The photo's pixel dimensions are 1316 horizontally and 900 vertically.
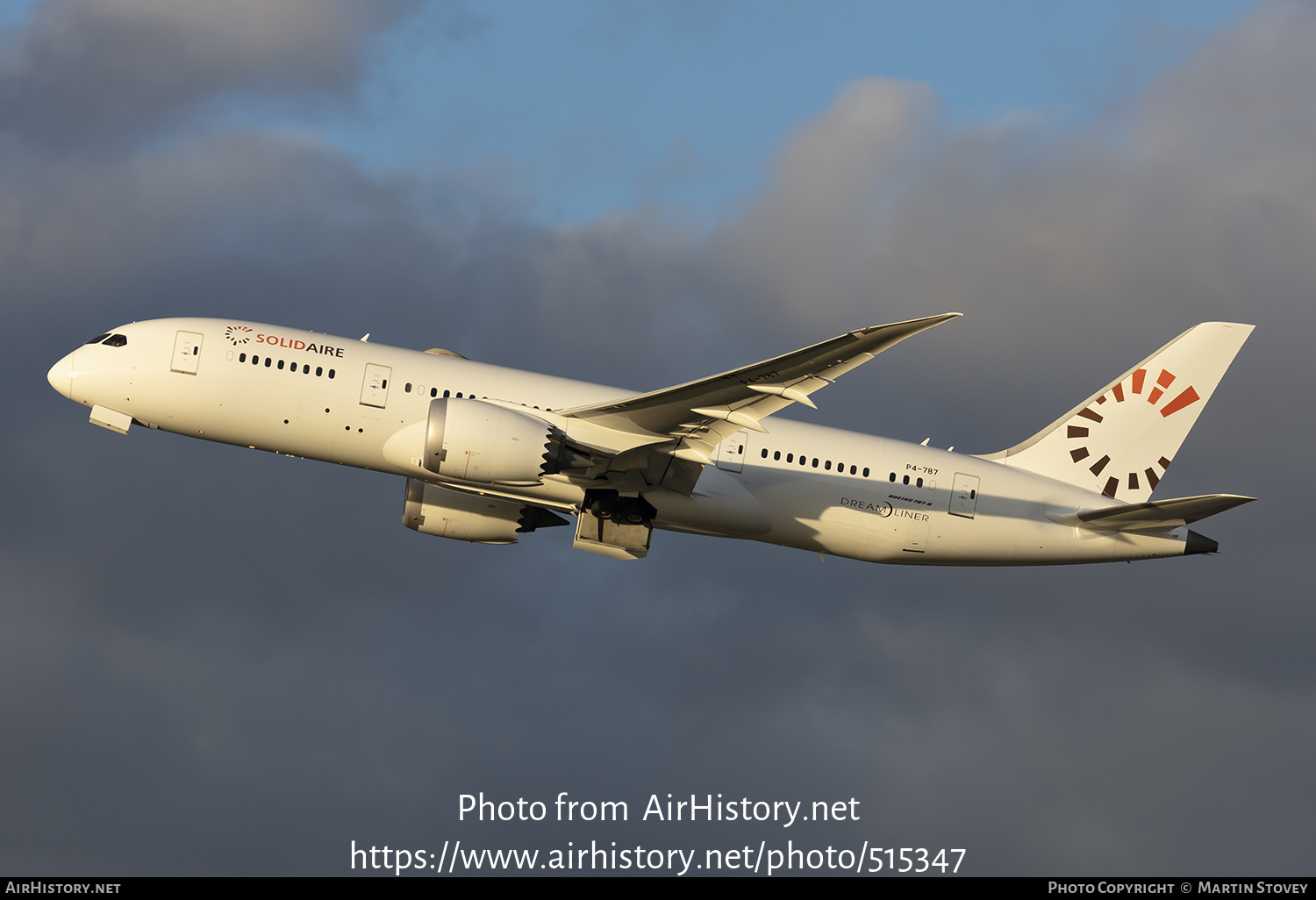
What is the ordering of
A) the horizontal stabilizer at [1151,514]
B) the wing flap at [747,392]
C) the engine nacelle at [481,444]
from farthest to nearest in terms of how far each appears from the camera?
the horizontal stabilizer at [1151,514] → the engine nacelle at [481,444] → the wing flap at [747,392]

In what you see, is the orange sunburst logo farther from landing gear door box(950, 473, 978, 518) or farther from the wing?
landing gear door box(950, 473, 978, 518)

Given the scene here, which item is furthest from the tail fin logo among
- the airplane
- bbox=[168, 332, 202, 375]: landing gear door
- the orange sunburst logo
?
bbox=[168, 332, 202, 375]: landing gear door

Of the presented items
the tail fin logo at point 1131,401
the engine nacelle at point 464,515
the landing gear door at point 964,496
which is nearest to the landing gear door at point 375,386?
the engine nacelle at point 464,515

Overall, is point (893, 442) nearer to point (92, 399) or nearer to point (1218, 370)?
point (1218, 370)

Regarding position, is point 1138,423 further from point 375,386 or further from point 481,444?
point 375,386

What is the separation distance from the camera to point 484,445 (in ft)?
106

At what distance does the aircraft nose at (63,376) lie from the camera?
117 ft

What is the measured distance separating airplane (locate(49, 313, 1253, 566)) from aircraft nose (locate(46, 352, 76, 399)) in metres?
0.05

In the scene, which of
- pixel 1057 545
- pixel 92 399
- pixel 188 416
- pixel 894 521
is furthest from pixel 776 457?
pixel 92 399

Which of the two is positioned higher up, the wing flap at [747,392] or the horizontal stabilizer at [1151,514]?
the wing flap at [747,392]

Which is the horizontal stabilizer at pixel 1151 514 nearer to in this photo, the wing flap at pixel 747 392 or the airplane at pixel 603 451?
the airplane at pixel 603 451

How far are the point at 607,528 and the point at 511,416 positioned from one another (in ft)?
16.8

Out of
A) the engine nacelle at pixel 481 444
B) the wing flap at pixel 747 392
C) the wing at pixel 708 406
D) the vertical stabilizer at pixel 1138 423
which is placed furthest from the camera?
the vertical stabilizer at pixel 1138 423

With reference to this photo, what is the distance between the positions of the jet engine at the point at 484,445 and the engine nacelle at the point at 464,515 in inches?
276
